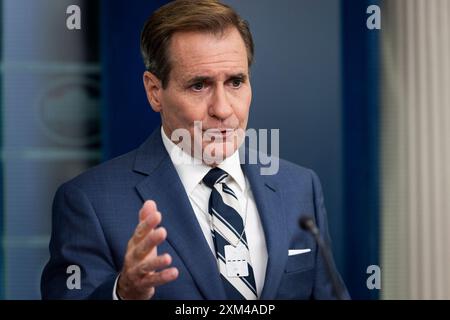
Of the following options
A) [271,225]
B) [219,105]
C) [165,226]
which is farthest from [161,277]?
[219,105]

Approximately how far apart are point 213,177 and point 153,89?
1.10 feet

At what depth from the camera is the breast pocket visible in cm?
246

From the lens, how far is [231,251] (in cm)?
242

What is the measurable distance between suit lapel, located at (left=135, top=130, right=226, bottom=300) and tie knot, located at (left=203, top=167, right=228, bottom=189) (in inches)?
3.1

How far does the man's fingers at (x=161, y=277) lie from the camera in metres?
2.06

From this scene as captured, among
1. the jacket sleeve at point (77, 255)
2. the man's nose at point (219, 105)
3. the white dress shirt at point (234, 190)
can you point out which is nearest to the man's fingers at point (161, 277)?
the jacket sleeve at point (77, 255)

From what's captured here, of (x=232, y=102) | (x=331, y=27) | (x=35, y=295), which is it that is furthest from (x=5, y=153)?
(x=331, y=27)

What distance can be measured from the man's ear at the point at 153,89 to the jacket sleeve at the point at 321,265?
0.54 metres

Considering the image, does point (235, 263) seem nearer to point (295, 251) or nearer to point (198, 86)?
point (295, 251)

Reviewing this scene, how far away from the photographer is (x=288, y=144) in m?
2.68

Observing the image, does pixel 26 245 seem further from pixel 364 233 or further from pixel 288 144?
pixel 364 233

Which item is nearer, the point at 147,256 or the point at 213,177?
the point at 147,256

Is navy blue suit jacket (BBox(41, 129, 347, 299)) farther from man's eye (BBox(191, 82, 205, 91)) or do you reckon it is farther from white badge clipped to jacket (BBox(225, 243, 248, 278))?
man's eye (BBox(191, 82, 205, 91))

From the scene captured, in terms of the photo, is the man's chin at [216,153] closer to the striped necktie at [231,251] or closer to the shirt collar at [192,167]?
the shirt collar at [192,167]
